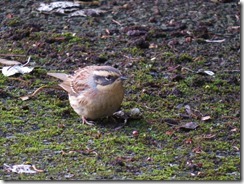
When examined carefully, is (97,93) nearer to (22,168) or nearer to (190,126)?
(190,126)

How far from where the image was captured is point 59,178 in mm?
6902

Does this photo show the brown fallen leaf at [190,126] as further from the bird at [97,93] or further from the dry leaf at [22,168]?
the dry leaf at [22,168]

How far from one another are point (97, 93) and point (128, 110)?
496mm

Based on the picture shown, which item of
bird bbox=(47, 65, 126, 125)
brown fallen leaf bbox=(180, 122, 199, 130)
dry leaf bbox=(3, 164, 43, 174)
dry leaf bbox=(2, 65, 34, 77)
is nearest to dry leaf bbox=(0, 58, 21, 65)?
dry leaf bbox=(2, 65, 34, 77)

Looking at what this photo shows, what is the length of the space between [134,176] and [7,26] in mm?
4346

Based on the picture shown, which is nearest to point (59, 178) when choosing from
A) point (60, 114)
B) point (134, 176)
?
point (134, 176)

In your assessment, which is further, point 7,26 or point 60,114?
point 7,26

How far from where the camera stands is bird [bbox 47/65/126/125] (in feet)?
26.9

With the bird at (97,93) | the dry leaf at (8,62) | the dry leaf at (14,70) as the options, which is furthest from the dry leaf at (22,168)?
the dry leaf at (8,62)

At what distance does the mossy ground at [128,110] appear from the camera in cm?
722

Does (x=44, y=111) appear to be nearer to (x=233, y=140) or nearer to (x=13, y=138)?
(x=13, y=138)

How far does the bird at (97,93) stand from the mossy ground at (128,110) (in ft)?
0.50

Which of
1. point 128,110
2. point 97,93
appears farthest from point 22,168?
point 128,110

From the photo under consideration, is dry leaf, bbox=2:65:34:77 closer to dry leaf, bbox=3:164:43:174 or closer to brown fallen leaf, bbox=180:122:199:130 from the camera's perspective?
brown fallen leaf, bbox=180:122:199:130
